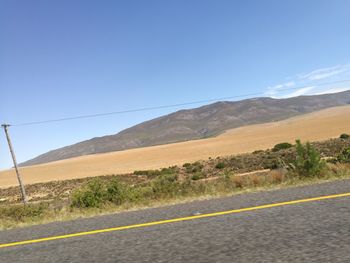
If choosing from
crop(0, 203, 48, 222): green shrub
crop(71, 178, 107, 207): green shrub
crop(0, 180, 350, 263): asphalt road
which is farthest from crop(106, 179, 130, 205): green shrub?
crop(0, 180, 350, 263): asphalt road

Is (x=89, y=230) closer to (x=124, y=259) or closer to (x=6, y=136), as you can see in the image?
(x=124, y=259)

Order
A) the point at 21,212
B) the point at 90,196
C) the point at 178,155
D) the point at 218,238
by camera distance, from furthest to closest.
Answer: the point at 178,155, the point at 90,196, the point at 21,212, the point at 218,238

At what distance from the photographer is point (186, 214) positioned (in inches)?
302


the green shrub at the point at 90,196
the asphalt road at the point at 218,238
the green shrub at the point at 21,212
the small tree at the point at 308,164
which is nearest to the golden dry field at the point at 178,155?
the green shrub at the point at 90,196

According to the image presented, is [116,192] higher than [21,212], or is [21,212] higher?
[21,212]

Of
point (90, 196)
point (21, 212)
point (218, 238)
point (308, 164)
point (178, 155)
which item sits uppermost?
point (21, 212)

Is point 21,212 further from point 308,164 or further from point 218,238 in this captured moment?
point 218,238

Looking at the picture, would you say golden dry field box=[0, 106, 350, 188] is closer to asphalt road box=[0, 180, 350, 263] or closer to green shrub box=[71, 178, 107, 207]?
green shrub box=[71, 178, 107, 207]

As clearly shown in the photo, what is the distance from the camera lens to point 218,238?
18.1 ft

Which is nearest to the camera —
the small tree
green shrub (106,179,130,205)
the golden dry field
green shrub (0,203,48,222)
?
green shrub (0,203,48,222)

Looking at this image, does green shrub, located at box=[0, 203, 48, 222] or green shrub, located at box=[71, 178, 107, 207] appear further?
green shrub, located at box=[71, 178, 107, 207]

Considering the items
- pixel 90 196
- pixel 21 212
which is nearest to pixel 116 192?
pixel 90 196

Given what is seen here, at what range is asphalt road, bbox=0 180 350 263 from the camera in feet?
15.4

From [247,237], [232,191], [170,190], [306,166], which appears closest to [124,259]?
[247,237]
